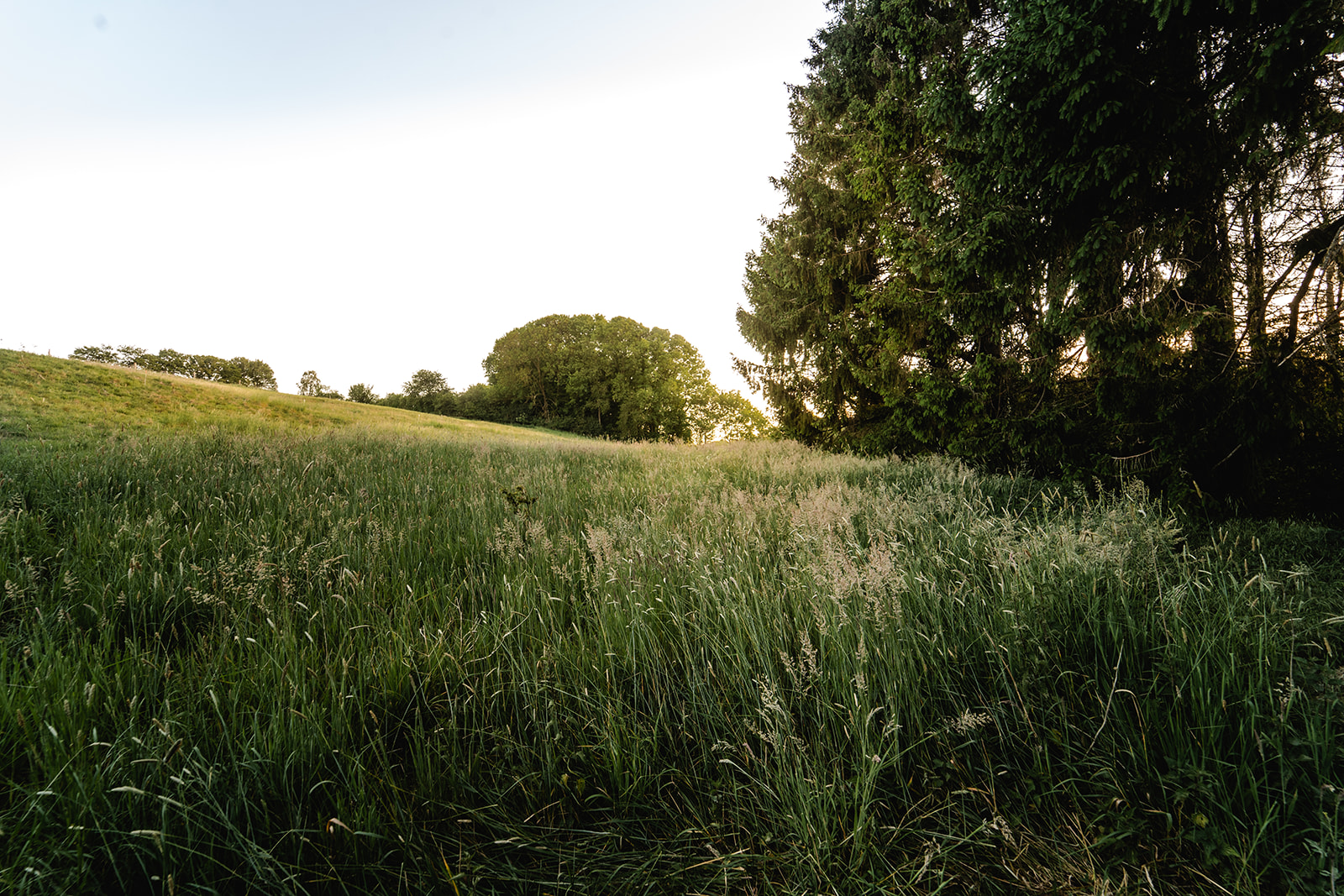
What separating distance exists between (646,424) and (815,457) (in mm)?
32197

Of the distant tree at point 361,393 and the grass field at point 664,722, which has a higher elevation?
the distant tree at point 361,393

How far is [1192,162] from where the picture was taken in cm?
477

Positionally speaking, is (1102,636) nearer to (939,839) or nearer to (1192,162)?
(939,839)

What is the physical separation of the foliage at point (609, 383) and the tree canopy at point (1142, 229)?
27189 mm

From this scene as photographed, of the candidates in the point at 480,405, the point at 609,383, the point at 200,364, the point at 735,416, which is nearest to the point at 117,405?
the point at 735,416

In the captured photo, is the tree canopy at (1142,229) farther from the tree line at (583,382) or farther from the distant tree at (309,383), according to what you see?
the distant tree at (309,383)

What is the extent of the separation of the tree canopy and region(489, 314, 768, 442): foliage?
27.2m

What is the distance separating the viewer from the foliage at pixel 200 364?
43500mm

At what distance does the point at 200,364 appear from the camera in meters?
55.9

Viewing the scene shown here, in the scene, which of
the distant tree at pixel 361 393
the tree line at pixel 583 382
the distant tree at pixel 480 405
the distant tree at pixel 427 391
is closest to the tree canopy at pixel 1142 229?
the tree line at pixel 583 382

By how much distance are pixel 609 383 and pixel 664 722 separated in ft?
148

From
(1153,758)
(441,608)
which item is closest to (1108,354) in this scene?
(1153,758)

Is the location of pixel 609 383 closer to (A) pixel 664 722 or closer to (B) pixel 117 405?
(B) pixel 117 405

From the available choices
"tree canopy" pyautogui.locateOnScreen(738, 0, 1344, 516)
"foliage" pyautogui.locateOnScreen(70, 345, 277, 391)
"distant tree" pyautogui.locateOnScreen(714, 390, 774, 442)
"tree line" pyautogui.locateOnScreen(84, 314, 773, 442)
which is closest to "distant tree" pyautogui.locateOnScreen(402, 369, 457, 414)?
"tree line" pyautogui.locateOnScreen(84, 314, 773, 442)
